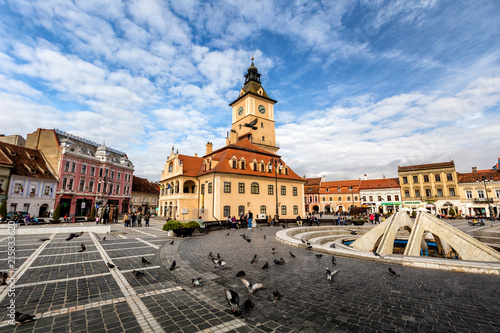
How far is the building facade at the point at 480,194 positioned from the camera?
45.0m

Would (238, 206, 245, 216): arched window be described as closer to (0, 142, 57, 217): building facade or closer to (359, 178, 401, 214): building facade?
(0, 142, 57, 217): building facade

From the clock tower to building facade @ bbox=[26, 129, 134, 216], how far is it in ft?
99.5

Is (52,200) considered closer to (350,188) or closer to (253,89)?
(253,89)

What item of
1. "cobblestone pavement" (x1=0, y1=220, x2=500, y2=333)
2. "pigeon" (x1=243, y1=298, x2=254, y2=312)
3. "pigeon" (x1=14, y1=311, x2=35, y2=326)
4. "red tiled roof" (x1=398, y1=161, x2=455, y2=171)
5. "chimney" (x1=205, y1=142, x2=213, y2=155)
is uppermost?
"chimney" (x1=205, y1=142, x2=213, y2=155)

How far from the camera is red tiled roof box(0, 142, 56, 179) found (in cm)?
3684

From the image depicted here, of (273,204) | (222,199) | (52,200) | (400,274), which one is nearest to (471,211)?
(273,204)

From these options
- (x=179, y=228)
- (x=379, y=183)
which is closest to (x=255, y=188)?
(x=179, y=228)

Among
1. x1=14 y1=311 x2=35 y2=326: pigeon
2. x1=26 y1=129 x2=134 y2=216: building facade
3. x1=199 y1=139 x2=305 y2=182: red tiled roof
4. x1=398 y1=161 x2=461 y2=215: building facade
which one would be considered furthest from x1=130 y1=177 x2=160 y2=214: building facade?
x1=398 y1=161 x2=461 y2=215: building facade

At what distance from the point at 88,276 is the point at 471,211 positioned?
66525mm

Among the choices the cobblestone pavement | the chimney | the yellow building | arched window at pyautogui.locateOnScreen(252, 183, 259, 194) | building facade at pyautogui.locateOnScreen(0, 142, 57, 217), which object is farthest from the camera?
the chimney

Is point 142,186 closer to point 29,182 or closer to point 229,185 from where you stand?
point 29,182

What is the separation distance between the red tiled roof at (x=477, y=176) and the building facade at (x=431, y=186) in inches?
71.1

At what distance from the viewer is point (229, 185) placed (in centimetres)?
3197

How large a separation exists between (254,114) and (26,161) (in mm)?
43852
